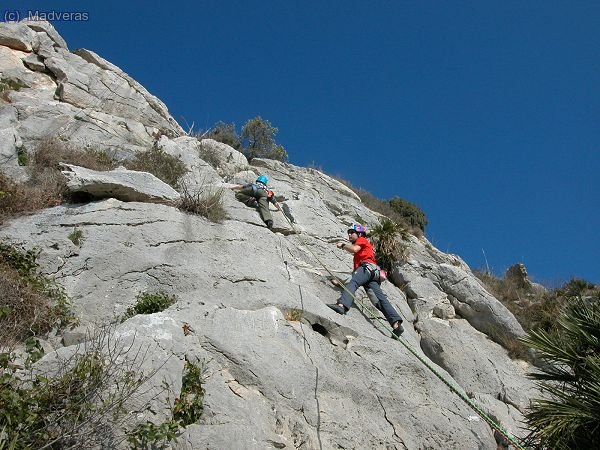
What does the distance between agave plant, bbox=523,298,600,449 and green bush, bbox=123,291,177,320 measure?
5.73m

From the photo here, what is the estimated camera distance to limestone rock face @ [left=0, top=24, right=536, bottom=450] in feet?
24.4

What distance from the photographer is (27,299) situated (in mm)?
7895

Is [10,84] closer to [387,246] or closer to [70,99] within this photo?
[70,99]

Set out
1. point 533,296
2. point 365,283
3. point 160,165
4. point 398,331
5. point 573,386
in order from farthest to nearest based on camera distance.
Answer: point 533,296 → point 160,165 → point 365,283 → point 398,331 → point 573,386

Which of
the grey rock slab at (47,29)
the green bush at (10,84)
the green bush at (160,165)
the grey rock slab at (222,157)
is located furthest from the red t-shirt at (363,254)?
the grey rock slab at (47,29)

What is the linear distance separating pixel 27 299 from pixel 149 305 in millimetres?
1726

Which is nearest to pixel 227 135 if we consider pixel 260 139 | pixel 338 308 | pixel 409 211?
pixel 260 139

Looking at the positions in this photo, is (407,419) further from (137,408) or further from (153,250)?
(153,250)

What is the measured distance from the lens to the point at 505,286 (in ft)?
60.6

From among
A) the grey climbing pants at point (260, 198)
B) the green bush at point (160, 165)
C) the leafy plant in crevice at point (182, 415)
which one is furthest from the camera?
the green bush at point (160, 165)

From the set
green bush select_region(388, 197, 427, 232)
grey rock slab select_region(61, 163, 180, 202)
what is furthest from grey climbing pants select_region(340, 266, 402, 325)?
green bush select_region(388, 197, 427, 232)

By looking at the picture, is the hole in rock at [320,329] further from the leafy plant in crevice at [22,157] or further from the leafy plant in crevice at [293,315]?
Answer: the leafy plant in crevice at [22,157]

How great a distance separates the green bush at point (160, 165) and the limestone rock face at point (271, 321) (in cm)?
49

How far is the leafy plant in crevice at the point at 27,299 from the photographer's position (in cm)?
746
